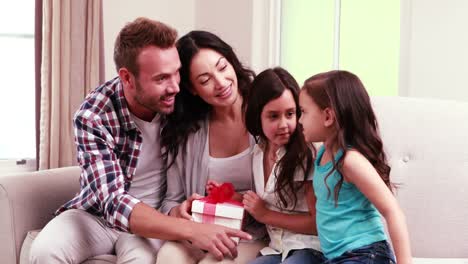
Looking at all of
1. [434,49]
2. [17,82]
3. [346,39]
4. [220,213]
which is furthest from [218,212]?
[346,39]

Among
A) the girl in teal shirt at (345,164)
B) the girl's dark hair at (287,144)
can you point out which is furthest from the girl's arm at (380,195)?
the girl's dark hair at (287,144)

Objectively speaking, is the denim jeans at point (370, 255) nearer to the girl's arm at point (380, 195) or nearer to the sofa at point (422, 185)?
the girl's arm at point (380, 195)

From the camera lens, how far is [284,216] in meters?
1.82

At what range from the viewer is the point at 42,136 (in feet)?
11.8

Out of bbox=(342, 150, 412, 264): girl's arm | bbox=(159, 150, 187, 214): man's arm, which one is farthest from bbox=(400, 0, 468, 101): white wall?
bbox=(342, 150, 412, 264): girl's arm

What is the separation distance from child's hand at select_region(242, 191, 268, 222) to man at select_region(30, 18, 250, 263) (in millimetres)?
71

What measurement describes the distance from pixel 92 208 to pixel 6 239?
0.30m

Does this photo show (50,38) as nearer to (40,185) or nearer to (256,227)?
(40,185)

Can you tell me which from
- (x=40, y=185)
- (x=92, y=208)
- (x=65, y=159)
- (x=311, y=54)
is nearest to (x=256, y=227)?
(x=92, y=208)

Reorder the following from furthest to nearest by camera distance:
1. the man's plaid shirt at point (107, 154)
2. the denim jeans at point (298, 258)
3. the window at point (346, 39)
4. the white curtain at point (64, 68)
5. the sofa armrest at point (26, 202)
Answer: the window at point (346, 39) < the white curtain at point (64, 68) < the sofa armrest at point (26, 202) < the man's plaid shirt at point (107, 154) < the denim jeans at point (298, 258)

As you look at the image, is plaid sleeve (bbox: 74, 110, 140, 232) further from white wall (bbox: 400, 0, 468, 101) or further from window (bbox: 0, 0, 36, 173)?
window (bbox: 0, 0, 36, 173)

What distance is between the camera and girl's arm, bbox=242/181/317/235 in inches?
70.6

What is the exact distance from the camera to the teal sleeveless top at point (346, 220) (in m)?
1.61

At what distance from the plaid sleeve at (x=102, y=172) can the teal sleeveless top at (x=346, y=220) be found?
629 millimetres
